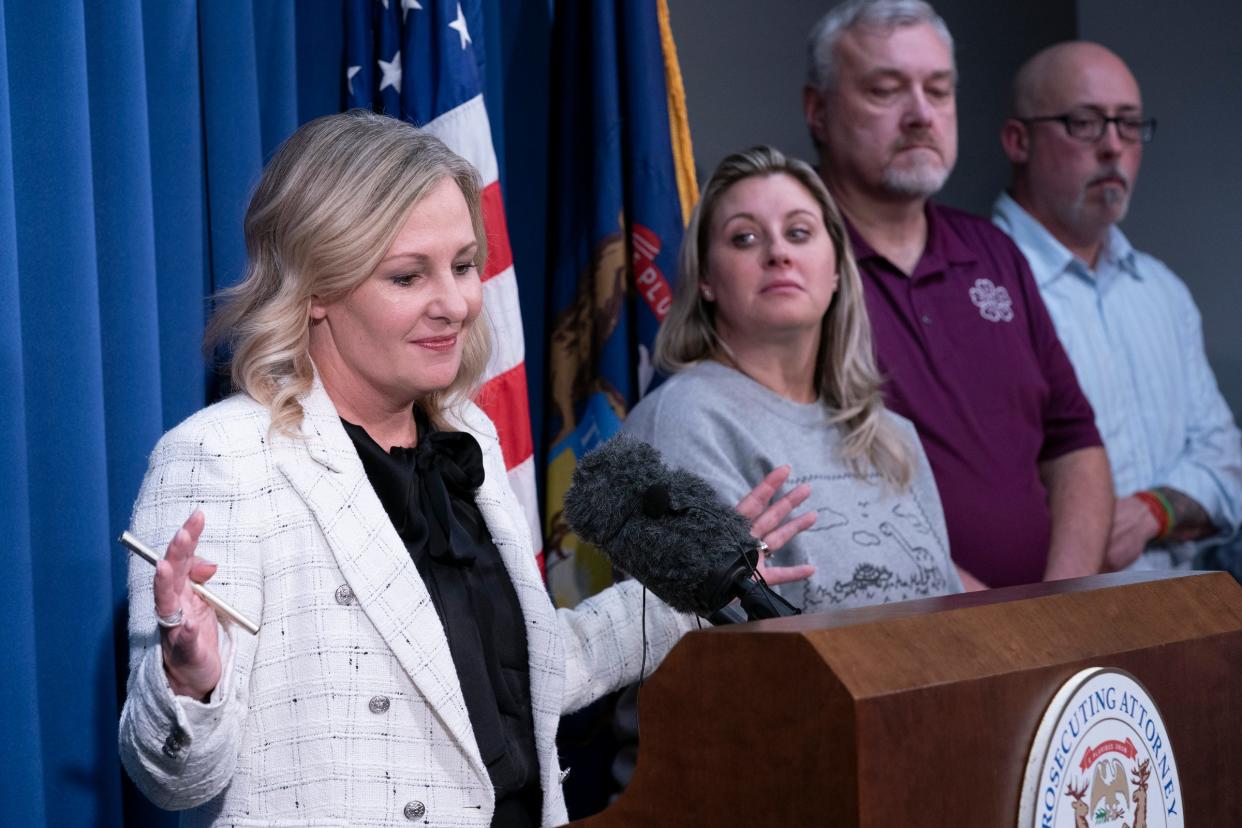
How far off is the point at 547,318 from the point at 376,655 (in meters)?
1.50

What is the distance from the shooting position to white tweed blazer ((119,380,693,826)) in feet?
5.29

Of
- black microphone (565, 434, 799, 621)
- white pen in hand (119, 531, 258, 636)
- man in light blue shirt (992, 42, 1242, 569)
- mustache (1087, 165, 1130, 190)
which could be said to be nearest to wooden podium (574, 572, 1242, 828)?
black microphone (565, 434, 799, 621)

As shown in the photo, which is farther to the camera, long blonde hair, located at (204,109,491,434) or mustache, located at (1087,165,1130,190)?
mustache, located at (1087,165,1130,190)

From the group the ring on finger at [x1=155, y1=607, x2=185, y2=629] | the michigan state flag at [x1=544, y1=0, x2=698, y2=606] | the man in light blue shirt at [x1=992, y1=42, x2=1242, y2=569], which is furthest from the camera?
the man in light blue shirt at [x1=992, y1=42, x2=1242, y2=569]

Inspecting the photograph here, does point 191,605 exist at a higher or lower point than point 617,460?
lower

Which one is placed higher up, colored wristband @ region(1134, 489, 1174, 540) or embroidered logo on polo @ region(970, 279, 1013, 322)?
embroidered logo on polo @ region(970, 279, 1013, 322)

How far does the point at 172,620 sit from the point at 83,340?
27.1 inches

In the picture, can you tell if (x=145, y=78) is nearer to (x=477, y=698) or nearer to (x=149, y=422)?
(x=149, y=422)

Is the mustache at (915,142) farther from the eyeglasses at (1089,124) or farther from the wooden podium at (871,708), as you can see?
the wooden podium at (871,708)

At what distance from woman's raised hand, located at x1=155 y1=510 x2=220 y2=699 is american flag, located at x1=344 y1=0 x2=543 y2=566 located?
1193 mm

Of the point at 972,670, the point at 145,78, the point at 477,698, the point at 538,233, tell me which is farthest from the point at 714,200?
the point at 972,670

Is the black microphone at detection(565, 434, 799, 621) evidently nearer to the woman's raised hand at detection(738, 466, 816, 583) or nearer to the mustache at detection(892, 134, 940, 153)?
the woman's raised hand at detection(738, 466, 816, 583)

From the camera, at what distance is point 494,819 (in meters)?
1.78

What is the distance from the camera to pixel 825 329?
271 cm
